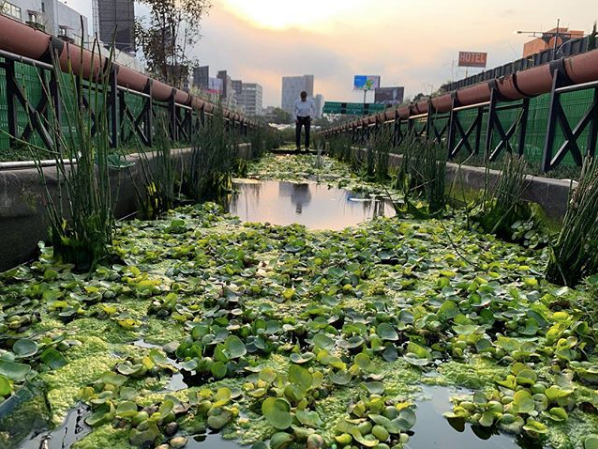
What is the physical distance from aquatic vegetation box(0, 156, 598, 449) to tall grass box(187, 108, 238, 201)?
1739mm

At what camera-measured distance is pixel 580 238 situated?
1.91 meters

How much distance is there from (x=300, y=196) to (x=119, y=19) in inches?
327

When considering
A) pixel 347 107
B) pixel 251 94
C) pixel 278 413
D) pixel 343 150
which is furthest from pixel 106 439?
pixel 251 94

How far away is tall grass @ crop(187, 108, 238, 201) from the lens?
406cm

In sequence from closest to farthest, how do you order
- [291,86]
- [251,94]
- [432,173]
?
[432,173] < [251,94] < [291,86]

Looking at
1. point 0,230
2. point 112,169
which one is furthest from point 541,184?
point 0,230

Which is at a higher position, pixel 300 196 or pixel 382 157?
pixel 382 157

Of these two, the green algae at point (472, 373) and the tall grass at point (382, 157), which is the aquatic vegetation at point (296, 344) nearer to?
the green algae at point (472, 373)

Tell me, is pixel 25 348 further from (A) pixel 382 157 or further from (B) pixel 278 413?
(A) pixel 382 157

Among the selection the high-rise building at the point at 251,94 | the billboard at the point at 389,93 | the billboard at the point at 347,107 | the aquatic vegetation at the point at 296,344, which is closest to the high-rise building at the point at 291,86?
the high-rise building at the point at 251,94

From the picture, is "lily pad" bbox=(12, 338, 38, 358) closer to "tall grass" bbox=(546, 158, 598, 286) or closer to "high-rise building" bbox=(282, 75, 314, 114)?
"tall grass" bbox=(546, 158, 598, 286)

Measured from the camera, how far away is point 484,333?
4.87 ft

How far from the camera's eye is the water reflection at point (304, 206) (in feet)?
11.9

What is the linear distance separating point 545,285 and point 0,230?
215 centimetres
